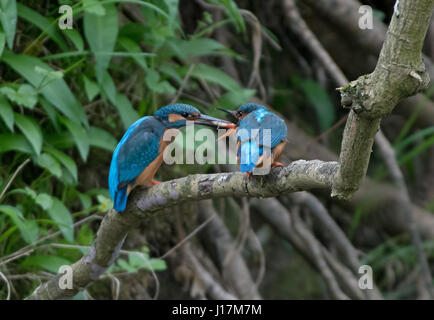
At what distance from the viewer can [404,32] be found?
4.81 ft

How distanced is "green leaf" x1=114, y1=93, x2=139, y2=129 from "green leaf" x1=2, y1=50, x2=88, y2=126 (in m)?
0.22

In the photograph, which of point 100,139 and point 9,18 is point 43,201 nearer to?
point 100,139

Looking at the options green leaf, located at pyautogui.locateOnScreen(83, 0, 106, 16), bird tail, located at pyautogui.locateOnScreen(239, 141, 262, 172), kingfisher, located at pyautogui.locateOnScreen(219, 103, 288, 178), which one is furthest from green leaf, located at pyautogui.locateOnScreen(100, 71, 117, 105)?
bird tail, located at pyautogui.locateOnScreen(239, 141, 262, 172)

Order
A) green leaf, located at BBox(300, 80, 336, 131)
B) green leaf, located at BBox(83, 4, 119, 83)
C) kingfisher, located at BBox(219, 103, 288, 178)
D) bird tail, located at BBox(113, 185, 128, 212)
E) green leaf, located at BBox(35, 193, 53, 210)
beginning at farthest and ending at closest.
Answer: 1. green leaf, located at BBox(300, 80, 336, 131)
2. green leaf, located at BBox(83, 4, 119, 83)
3. green leaf, located at BBox(35, 193, 53, 210)
4. bird tail, located at BBox(113, 185, 128, 212)
5. kingfisher, located at BBox(219, 103, 288, 178)

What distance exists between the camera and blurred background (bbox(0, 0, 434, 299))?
3.13m

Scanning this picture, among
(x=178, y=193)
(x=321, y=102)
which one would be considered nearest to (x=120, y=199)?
(x=178, y=193)

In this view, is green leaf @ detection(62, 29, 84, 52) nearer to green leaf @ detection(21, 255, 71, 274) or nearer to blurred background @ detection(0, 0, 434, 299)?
blurred background @ detection(0, 0, 434, 299)

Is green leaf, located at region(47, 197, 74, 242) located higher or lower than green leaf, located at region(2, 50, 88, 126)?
lower

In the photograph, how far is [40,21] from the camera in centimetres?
323

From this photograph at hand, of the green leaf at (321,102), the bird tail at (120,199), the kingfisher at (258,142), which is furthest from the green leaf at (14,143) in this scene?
the green leaf at (321,102)

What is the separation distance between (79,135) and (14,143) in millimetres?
318

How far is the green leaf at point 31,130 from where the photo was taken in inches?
118
